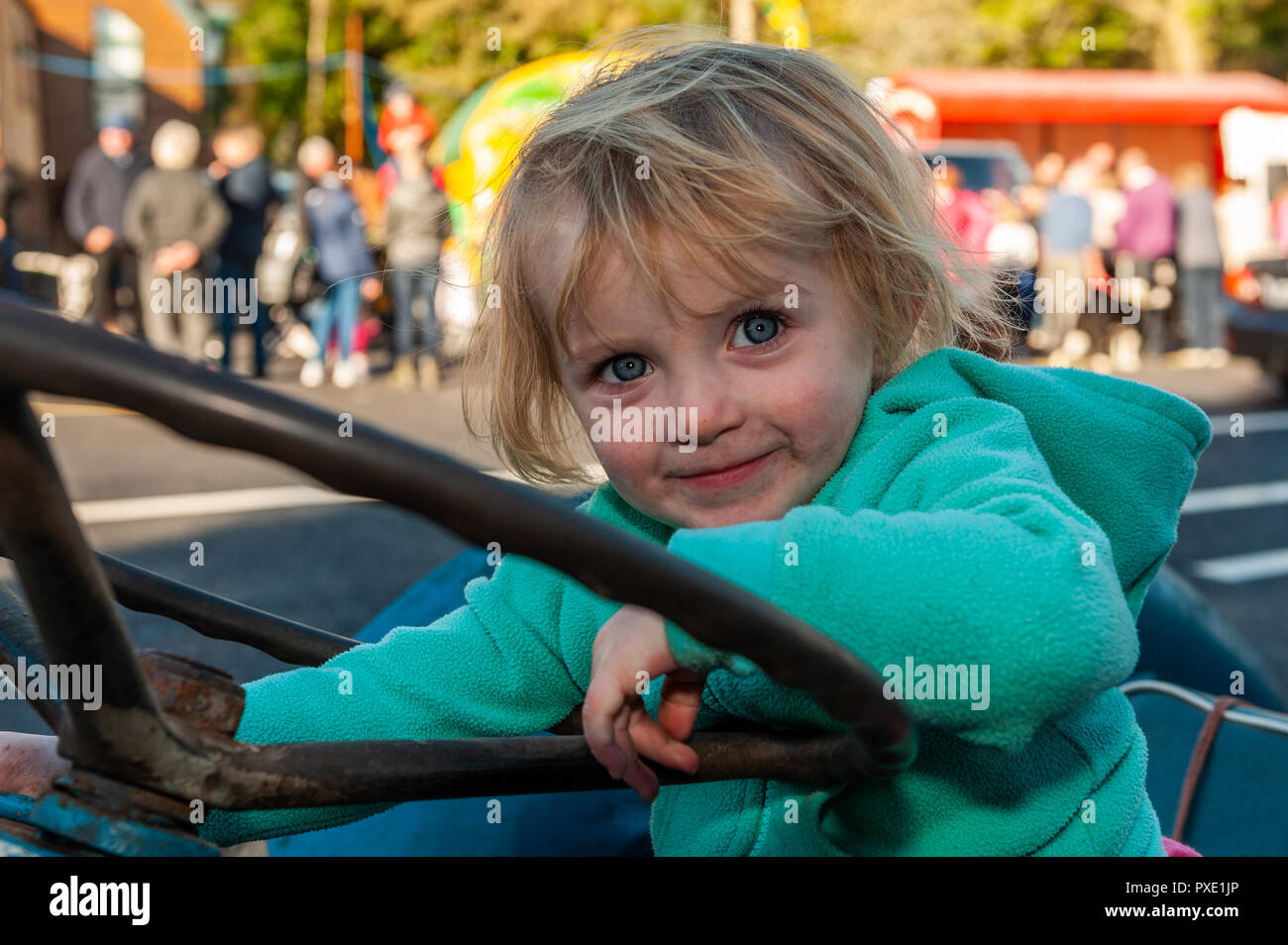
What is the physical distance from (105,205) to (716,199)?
30.2 ft

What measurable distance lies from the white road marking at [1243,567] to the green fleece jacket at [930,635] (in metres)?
4.15

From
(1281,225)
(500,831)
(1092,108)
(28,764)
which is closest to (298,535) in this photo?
(500,831)

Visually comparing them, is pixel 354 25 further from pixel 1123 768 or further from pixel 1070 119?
pixel 1123 768

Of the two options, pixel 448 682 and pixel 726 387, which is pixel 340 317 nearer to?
pixel 448 682

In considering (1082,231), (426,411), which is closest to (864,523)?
(426,411)

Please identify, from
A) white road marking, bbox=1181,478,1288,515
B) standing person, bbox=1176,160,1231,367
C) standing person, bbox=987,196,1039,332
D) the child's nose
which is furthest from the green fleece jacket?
standing person, bbox=1176,160,1231,367

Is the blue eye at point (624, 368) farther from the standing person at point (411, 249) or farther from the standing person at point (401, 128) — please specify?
the standing person at point (401, 128)

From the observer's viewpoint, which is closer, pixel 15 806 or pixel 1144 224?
pixel 15 806

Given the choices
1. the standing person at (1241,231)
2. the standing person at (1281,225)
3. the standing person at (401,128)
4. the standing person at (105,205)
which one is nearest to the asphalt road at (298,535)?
the standing person at (401,128)

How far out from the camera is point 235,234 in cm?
954

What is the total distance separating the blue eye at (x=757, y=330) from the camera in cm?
113
